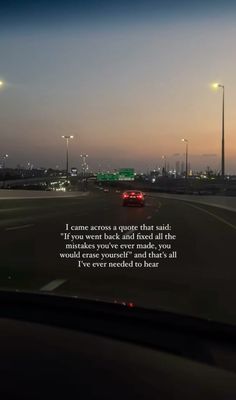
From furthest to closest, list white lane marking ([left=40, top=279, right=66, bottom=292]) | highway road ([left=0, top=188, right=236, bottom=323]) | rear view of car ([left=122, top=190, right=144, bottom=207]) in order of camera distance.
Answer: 1. rear view of car ([left=122, top=190, right=144, bottom=207])
2. white lane marking ([left=40, top=279, right=66, bottom=292])
3. highway road ([left=0, top=188, right=236, bottom=323])

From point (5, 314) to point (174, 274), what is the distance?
7.90 m

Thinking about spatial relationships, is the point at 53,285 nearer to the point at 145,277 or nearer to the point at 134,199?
the point at 145,277

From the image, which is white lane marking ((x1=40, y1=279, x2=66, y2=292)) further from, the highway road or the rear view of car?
the rear view of car

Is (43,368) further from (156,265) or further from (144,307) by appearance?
(156,265)

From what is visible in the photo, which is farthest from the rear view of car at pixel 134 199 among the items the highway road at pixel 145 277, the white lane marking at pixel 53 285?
the white lane marking at pixel 53 285

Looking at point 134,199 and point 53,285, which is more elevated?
point 134,199

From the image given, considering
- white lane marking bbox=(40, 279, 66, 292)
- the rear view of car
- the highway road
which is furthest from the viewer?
the rear view of car

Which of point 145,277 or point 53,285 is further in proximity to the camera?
point 145,277

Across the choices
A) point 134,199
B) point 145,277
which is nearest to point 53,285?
point 145,277

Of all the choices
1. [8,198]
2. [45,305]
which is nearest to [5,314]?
[45,305]

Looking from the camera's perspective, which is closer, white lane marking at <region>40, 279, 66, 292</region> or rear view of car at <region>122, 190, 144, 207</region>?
white lane marking at <region>40, 279, 66, 292</region>

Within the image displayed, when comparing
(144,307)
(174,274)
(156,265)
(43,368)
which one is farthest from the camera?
(156,265)

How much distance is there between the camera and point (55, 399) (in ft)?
10.7

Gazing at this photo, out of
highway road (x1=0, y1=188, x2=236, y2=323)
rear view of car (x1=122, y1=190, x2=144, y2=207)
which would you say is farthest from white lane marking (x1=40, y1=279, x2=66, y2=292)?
rear view of car (x1=122, y1=190, x2=144, y2=207)
